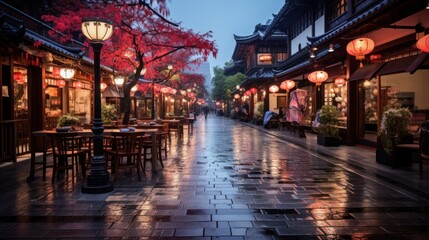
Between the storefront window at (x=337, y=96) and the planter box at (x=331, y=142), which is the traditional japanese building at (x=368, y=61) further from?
the planter box at (x=331, y=142)

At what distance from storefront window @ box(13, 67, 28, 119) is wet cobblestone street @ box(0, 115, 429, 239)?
12.2 ft

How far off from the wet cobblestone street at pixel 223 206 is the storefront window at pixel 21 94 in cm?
371

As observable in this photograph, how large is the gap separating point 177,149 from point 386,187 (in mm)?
8369

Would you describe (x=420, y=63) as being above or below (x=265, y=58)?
below

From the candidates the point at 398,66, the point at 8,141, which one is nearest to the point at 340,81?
the point at 398,66

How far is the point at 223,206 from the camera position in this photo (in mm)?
6195

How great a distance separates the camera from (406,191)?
23.8 ft

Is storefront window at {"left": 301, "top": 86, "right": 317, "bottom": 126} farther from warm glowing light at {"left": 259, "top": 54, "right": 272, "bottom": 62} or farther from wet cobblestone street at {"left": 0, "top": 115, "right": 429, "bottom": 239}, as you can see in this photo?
warm glowing light at {"left": 259, "top": 54, "right": 272, "bottom": 62}

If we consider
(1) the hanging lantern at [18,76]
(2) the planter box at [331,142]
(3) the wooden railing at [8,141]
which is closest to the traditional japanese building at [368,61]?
(2) the planter box at [331,142]

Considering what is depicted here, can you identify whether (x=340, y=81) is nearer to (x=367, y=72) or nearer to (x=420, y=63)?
(x=367, y=72)

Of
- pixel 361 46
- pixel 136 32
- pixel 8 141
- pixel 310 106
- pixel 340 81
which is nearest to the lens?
pixel 8 141

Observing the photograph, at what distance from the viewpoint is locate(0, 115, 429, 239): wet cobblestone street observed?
4.98 metres

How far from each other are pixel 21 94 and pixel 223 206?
32.7 feet

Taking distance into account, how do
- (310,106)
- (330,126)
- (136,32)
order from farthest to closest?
(310,106) < (330,126) < (136,32)
